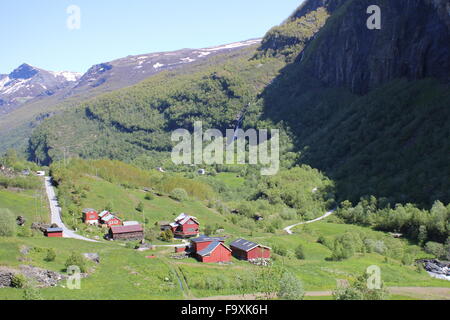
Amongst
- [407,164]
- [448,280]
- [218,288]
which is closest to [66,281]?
[218,288]

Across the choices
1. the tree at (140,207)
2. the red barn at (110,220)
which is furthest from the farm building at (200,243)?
the tree at (140,207)

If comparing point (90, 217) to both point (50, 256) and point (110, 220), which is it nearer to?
point (110, 220)

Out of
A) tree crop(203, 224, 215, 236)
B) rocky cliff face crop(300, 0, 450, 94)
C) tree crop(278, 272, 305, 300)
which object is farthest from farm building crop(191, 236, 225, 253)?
rocky cliff face crop(300, 0, 450, 94)

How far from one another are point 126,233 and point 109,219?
30.6 ft

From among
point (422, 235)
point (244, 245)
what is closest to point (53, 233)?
point (244, 245)

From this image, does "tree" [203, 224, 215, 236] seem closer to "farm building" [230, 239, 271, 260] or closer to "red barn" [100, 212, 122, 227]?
"farm building" [230, 239, 271, 260]

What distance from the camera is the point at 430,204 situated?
109 meters

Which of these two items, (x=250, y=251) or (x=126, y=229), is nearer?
(x=250, y=251)

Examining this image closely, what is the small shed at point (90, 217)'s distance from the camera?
3529 inches

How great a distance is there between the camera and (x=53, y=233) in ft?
248

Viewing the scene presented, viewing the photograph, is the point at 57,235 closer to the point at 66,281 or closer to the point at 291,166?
the point at 66,281

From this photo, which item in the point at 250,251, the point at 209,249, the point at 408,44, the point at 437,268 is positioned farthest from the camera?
the point at 408,44

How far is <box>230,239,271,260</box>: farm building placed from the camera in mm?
70812

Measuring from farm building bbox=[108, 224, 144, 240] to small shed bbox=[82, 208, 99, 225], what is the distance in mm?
9255
